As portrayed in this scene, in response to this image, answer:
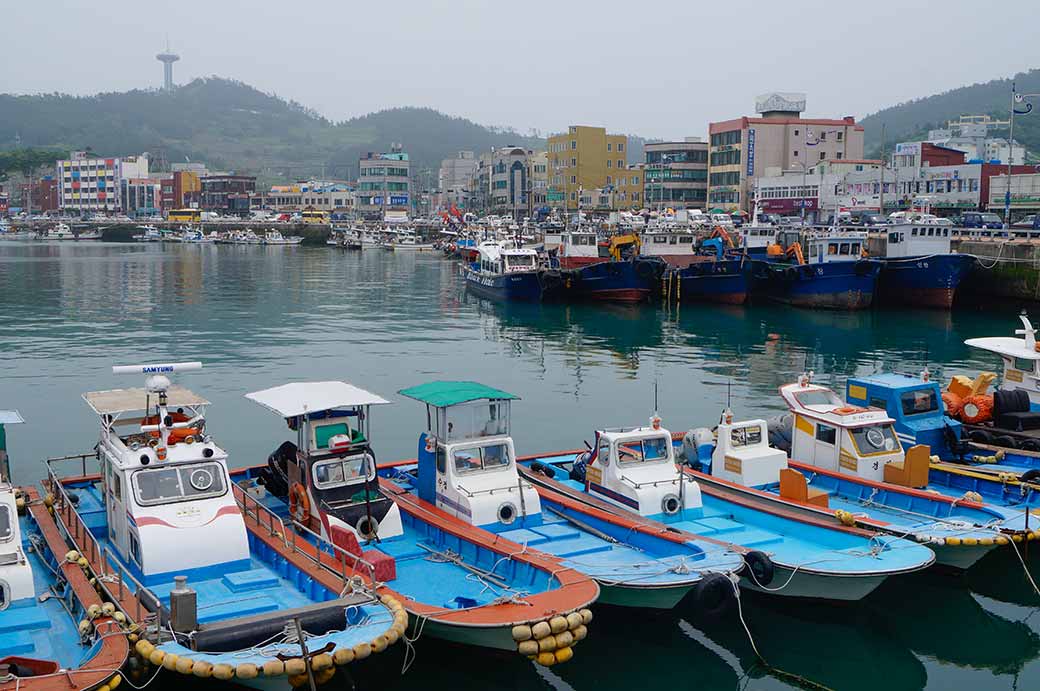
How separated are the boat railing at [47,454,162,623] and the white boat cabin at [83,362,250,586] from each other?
0.34m

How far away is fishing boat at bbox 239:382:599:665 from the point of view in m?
11.7

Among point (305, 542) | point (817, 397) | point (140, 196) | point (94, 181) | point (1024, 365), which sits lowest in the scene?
point (305, 542)

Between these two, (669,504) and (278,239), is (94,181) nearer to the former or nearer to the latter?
(278,239)

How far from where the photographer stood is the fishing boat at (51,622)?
996cm

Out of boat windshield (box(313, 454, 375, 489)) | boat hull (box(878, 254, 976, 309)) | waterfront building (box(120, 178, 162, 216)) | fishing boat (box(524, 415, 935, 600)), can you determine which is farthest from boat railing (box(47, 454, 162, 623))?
waterfront building (box(120, 178, 162, 216))

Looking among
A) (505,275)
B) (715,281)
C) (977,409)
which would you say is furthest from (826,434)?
(505,275)

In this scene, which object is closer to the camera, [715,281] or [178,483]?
[178,483]

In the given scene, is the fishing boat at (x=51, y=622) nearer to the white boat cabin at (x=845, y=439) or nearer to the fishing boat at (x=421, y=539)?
the fishing boat at (x=421, y=539)

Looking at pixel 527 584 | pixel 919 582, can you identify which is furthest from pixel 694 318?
pixel 527 584

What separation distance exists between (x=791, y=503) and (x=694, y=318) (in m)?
37.6

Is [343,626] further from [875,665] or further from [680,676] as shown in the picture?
[875,665]

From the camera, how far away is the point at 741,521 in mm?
16250

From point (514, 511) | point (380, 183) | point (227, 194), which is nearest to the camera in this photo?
point (514, 511)

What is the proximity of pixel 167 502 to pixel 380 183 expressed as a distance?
174 m
